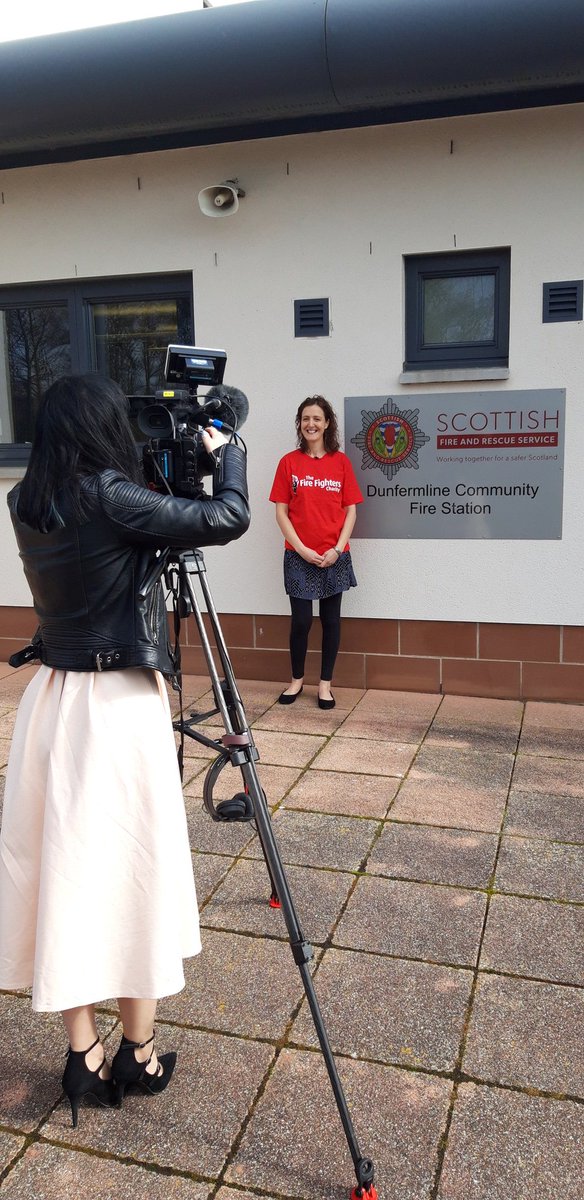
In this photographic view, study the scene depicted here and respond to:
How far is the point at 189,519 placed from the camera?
6.37ft

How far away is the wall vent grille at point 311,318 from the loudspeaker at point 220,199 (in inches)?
26.0

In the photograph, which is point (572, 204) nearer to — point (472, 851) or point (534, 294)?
point (534, 294)

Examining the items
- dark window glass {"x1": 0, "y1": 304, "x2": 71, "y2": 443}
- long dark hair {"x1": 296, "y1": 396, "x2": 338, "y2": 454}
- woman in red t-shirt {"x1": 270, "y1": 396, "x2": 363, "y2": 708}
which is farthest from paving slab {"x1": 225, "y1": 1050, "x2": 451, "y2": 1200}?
dark window glass {"x1": 0, "y1": 304, "x2": 71, "y2": 443}

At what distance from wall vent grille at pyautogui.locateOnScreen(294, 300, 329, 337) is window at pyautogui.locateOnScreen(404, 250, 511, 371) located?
1.58 feet

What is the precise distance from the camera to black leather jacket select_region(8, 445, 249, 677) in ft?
6.25

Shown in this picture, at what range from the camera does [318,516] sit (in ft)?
17.2

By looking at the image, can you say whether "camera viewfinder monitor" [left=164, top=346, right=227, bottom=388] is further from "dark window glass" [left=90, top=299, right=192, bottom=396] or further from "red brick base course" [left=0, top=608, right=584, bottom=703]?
"dark window glass" [left=90, top=299, right=192, bottom=396]

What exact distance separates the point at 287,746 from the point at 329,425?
1.87 meters

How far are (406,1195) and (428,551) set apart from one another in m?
3.85

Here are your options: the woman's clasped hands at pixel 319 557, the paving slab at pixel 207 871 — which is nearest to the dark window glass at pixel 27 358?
the woman's clasped hands at pixel 319 557

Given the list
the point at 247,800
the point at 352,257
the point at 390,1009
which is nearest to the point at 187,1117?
the point at 390,1009

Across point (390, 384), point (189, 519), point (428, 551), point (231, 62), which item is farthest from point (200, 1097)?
point (231, 62)

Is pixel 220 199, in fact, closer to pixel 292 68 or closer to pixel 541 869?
pixel 292 68

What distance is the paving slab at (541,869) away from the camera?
125 inches
